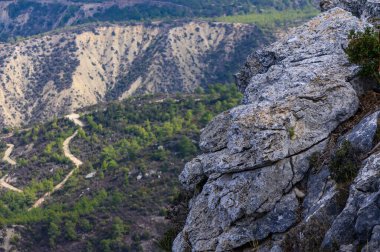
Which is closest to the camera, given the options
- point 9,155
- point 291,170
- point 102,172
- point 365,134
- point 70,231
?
point 365,134

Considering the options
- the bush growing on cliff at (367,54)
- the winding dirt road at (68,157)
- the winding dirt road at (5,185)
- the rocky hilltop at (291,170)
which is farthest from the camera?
the winding dirt road at (5,185)

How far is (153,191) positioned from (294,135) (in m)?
85.1

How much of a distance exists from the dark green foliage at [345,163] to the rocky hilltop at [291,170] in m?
0.06

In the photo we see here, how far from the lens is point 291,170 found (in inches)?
723

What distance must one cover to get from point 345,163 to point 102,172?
10719cm

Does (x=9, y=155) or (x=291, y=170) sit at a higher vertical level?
(x=291, y=170)

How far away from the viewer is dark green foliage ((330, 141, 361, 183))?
55.0 ft

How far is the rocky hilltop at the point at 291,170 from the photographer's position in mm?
15922

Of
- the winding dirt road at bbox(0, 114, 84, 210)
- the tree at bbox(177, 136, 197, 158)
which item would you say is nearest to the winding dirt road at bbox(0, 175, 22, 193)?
the winding dirt road at bbox(0, 114, 84, 210)

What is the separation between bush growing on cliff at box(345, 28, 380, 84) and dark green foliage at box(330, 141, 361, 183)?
4057 millimetres

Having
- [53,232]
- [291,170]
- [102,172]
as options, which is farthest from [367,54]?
[102,172]

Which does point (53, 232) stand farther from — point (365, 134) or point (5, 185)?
point (365, 134)

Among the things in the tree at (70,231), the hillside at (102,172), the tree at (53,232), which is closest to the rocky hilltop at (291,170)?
the hillside at (102,172)

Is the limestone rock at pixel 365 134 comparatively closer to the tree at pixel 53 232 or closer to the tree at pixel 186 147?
the tree at pixel 53 232
